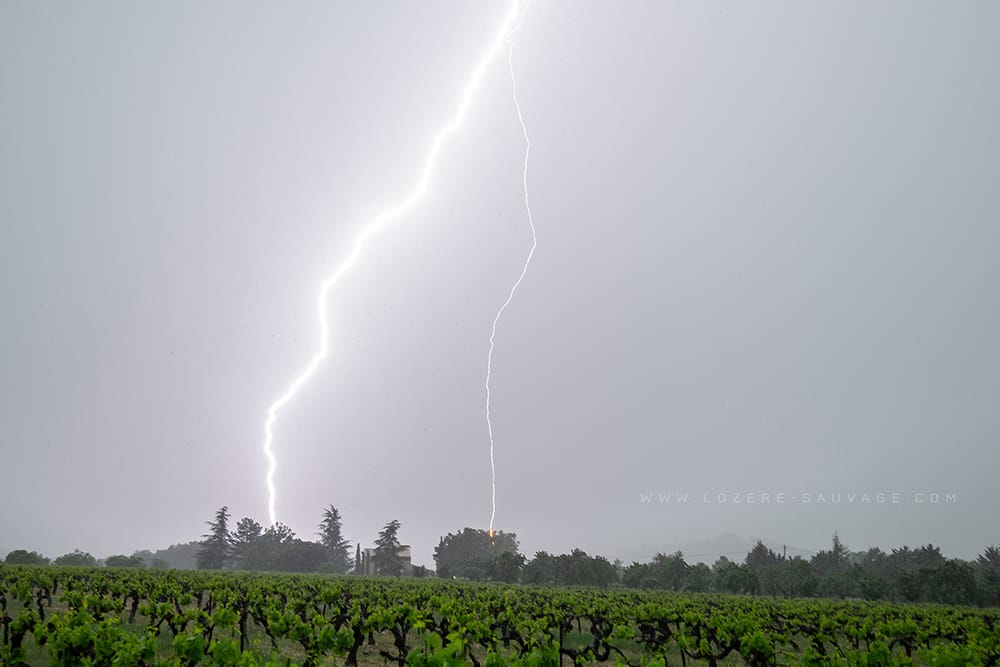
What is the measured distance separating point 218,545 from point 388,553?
36021mm

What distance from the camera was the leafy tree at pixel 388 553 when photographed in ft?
407

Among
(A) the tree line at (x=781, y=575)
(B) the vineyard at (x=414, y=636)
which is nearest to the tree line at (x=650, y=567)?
(A) the tree line at (x=781, y=575)

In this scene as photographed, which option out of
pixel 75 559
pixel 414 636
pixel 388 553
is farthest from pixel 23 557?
pixel 414 636

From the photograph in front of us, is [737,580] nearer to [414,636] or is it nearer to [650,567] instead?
[650,567]

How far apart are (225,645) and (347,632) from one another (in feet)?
18.2

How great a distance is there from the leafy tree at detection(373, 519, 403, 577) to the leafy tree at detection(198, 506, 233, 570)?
105 ft

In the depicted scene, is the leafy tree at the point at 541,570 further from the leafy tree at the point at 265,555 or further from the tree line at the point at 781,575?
the leafy tree at the point at 265,555

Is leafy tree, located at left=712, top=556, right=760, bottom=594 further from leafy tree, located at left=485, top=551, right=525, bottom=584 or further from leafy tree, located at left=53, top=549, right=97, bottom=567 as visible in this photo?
leafy tree, located at left=53, top=549, right=97, bottom=567

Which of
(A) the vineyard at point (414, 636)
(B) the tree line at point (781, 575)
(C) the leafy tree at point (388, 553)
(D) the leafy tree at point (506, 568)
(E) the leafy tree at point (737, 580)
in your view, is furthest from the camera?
(C) the leafy tree at point (388, 553)

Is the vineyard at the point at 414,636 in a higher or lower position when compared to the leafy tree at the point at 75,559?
higher

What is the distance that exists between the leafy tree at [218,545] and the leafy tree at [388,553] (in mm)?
31910

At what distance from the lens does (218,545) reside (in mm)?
125938

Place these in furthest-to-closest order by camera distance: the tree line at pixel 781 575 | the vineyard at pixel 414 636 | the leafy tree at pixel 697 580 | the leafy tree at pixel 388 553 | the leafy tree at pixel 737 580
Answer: the leafy tree at pixel 388 553
the leafy tree at pixel 697 580
the leafy tree at pixel 737 580
the tree line at pixel 781 575
the vineyard at pixel 414 636

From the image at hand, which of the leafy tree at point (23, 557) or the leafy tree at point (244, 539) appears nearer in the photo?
the leafy tree at point (23, 557)
